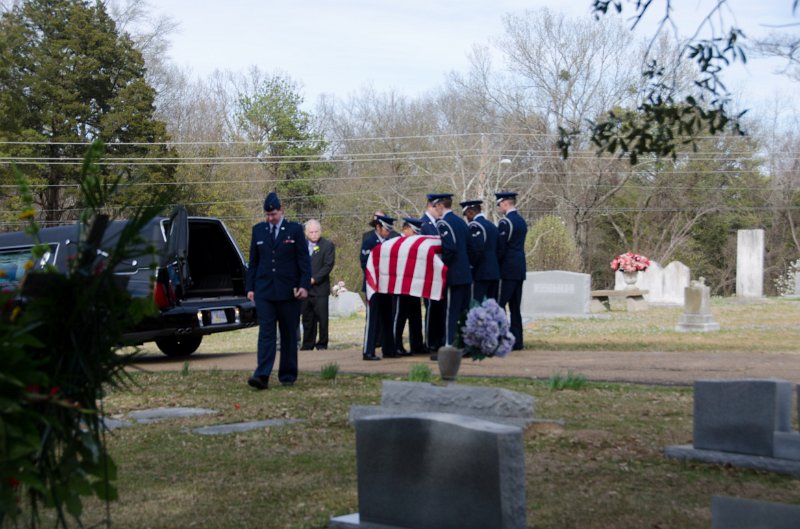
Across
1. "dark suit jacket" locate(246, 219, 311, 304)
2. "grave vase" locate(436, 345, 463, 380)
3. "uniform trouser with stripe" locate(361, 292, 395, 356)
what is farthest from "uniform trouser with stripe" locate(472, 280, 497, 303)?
"grave vase" locate(436, 345, 463, 380)

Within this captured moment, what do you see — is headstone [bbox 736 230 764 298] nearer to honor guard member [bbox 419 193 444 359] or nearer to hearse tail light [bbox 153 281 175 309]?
honor guard member [bbox 419 193 444 359]

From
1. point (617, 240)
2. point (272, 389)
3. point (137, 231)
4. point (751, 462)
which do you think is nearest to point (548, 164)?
point (617, 240)

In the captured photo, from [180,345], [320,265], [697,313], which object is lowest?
[180,345]

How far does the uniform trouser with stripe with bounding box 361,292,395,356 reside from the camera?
14.7m

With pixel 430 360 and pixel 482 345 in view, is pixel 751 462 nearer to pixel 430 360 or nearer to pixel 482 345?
pixel 482 345

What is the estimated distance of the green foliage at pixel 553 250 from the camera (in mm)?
37031

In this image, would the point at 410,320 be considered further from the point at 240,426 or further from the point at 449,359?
the point at 449,359

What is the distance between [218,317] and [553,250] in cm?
2317

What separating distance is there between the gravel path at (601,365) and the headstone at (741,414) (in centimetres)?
390

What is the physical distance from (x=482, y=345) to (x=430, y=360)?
6.12 metres

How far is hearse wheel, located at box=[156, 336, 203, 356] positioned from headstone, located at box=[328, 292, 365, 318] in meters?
13.7

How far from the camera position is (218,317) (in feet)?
50.7

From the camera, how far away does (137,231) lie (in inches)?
136

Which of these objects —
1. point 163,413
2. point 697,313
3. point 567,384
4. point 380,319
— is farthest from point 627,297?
point 163,413
